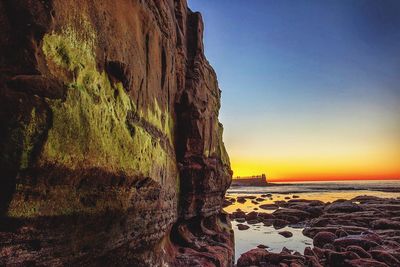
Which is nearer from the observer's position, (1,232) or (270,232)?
(1,232)

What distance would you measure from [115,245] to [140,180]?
1.20 metres

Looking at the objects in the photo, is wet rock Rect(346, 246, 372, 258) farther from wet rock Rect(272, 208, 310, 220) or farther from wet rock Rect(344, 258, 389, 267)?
wet rock Rect(272, 208, 310, 220)

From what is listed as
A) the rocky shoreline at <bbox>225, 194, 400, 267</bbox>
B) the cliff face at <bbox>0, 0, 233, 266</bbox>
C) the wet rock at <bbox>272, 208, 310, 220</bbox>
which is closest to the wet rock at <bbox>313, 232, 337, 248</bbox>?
the rocky shoreline at <bbox>225, 194, 400, 267</bbox>

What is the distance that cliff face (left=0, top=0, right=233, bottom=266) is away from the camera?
116 inches

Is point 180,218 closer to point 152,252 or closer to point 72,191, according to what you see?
point 152,252

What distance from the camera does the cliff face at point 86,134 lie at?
2.95 metres

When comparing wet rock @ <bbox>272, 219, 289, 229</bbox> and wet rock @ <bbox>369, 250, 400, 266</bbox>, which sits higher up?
wet rock @ <bbox>369, 250, 400, 266</bbox>

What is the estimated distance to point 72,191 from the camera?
3713 millimetres

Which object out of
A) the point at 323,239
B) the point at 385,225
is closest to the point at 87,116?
the point at 323,239

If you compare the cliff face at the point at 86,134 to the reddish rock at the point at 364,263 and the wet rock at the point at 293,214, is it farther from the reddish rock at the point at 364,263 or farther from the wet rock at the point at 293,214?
the wet rock at the point at 293,214

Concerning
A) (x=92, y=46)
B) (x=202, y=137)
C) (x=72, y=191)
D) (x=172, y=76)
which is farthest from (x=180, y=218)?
(x=92, y=46)

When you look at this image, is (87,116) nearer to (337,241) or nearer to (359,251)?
(359,251)

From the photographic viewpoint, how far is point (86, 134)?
368 cm

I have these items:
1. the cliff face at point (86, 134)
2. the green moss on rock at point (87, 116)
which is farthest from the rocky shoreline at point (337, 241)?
the green moss on rock at point (87, 116)
